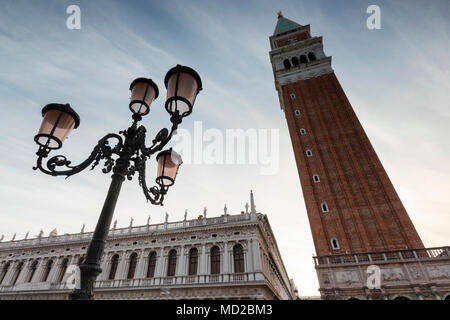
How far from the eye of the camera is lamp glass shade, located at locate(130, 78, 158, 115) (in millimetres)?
4077

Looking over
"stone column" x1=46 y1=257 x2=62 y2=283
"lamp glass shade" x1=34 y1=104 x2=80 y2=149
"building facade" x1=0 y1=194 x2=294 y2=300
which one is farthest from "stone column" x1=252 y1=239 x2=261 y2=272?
"stone column" x1=46 y1=257 x2=62 y2=283

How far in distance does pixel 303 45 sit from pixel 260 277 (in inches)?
1309

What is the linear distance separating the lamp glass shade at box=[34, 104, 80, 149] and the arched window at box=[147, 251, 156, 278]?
19272 millimetres

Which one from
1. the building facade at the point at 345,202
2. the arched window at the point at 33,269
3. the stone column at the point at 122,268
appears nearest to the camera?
the building facade at the point at 345,202

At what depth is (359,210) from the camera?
19766mm

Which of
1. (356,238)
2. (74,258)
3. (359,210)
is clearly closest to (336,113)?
(359,210)

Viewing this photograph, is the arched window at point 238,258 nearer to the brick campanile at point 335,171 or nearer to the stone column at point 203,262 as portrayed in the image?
the stone column at point 203,262

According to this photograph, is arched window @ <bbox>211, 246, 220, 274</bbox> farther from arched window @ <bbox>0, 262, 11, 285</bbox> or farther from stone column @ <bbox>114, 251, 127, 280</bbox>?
arched window @ <bbox>0, 262, 11, 285</bbox>

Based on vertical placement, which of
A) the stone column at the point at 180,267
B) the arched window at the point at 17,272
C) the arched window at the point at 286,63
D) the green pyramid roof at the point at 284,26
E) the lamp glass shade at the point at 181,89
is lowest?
the lamp glass shade at the point at 181,89

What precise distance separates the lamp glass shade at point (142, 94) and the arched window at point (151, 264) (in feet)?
63.5

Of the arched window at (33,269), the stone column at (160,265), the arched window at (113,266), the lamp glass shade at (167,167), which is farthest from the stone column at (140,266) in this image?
the lamp glass shade at (167,167)

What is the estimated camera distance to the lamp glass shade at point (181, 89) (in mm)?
3607
